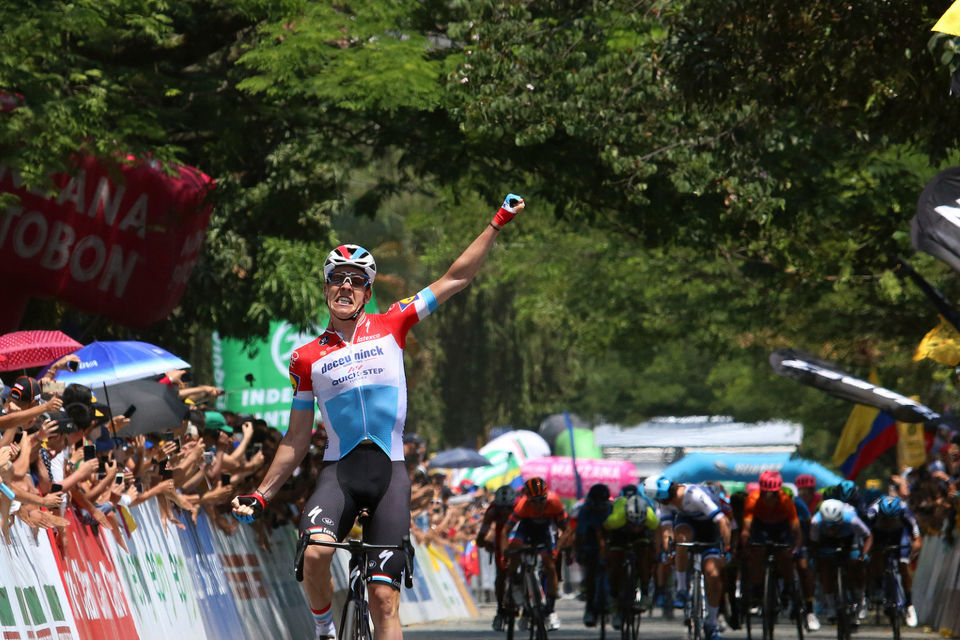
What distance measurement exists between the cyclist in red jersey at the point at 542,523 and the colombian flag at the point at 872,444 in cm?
1764

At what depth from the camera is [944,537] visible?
22.5m

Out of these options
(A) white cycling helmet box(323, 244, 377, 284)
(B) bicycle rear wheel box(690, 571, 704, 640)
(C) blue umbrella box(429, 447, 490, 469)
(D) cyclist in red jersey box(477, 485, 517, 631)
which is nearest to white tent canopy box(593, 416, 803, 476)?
(C) blue umbrella box(429, 447, 490, 469)

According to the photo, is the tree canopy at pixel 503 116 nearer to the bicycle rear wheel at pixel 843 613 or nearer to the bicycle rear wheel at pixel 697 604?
the bicycle rear wheel at pixel 697 604

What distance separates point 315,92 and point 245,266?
12.2 ft

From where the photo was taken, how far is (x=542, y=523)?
59.1 ft

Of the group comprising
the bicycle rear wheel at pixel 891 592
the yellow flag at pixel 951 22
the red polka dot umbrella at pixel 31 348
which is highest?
the yellow flag at pixel 951 22

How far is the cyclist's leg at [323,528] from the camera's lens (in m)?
7.98

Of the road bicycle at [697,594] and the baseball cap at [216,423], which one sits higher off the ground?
the baseball cap at [216,423]

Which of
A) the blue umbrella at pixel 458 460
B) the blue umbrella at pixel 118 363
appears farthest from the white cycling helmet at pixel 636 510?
the blue umbrella at pixel 458 460

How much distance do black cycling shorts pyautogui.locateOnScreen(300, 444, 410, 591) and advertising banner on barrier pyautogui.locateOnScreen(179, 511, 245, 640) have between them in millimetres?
5365

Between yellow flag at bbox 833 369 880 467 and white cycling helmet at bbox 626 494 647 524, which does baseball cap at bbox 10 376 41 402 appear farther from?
yellow flag at bbox 833 369 880 467

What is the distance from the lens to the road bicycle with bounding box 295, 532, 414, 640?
798cm

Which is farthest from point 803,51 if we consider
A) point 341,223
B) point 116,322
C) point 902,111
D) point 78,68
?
point 341,223

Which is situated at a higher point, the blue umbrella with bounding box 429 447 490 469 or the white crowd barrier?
the blue umbrella with bounding box 429 447 490 469
